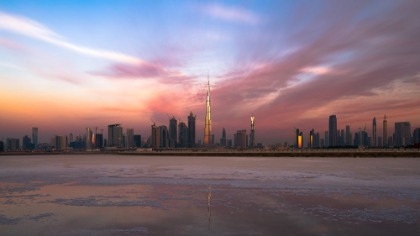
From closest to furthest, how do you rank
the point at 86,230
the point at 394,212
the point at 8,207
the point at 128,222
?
1. the point at 86,230
2. the point at 128,222
3. the point at 394,212
4. the point at 8,207

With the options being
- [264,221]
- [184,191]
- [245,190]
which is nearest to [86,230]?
[264,221]

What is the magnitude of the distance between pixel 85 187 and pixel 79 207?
9466mm

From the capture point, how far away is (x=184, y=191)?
82.7ft

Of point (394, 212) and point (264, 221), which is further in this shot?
point (394, 212)

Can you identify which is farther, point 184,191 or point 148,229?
point 184,191

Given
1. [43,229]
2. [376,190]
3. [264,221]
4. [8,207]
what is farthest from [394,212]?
[8,207]

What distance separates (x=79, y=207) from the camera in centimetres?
1902

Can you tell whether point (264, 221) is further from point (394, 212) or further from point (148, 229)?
point (394, 212)

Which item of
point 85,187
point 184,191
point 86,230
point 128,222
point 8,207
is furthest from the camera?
point 85,187

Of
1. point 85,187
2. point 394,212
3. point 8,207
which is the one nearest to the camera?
point 394,212

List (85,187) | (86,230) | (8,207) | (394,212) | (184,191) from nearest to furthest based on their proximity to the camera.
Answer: (86,230) < (394,212) < (8,207) < (184,191) < (85,187)

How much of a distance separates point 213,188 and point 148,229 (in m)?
13.1

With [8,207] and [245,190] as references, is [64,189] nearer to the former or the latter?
[8,207]

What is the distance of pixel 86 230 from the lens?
14008mm
